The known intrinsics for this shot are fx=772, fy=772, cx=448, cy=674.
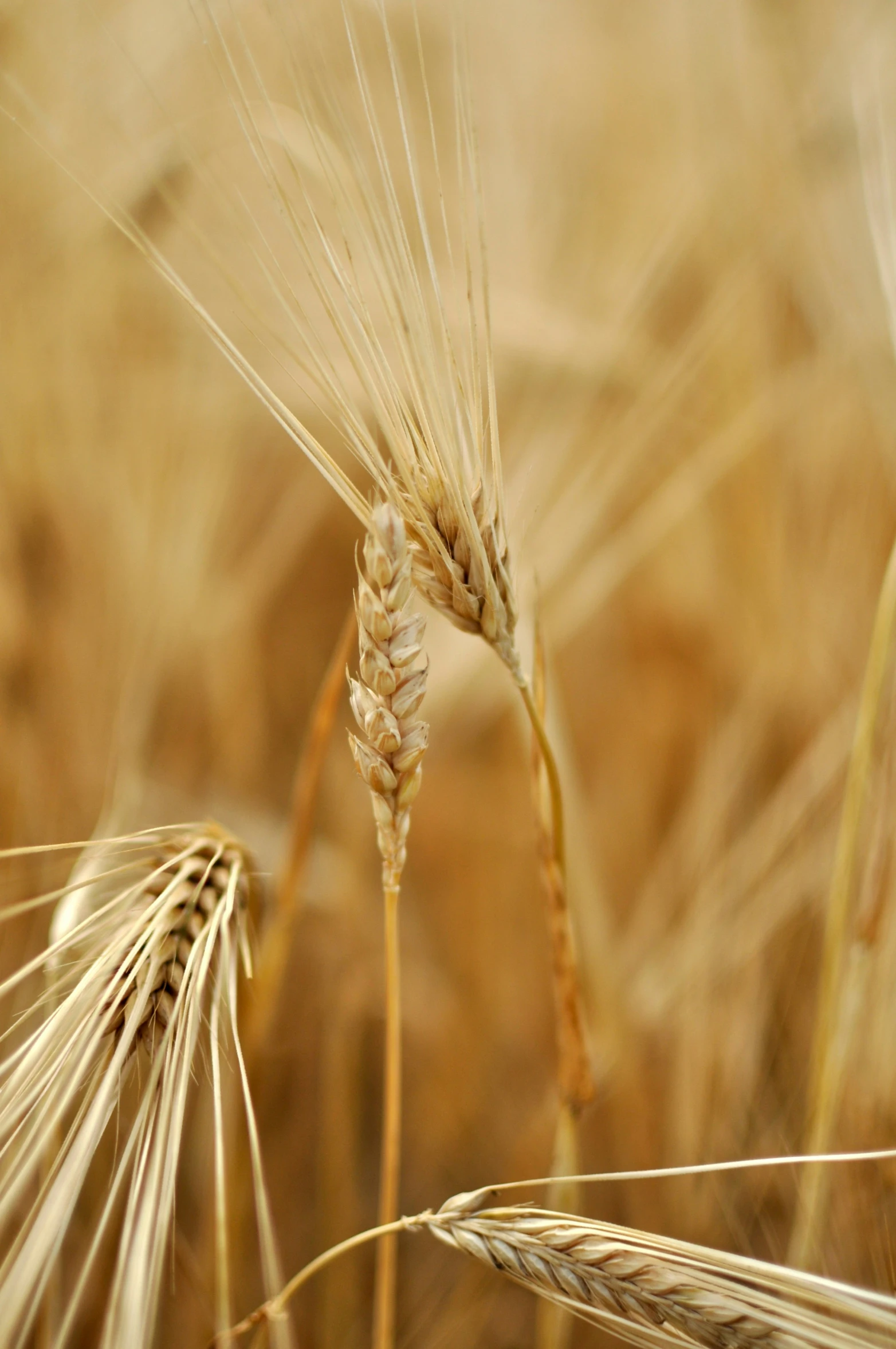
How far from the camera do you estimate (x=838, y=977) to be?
0.51 m

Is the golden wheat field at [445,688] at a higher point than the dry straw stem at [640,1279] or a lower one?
higher

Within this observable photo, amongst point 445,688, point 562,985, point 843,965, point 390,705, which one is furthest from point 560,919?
point 445,688

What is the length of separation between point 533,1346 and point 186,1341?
0.30 meters

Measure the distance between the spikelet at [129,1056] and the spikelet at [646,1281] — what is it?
0.10 metres

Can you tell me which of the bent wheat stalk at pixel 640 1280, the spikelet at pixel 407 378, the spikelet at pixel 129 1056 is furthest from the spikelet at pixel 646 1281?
the spikelet at pixel 407 378

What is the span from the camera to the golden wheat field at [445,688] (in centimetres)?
39

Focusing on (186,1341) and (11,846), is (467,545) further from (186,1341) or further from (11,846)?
(186,1341)

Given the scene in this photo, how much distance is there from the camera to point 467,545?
1.30 feet

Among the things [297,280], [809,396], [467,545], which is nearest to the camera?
[467,545]

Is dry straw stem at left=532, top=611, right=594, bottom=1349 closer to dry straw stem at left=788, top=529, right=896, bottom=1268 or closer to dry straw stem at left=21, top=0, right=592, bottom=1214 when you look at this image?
dry straw stem at left=21, top=0, right=592, bottom=1214

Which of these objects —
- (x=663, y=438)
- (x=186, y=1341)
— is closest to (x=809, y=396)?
(x=663, y=438)

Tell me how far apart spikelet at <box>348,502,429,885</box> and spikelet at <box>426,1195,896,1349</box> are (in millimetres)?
163

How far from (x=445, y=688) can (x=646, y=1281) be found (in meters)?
0.51

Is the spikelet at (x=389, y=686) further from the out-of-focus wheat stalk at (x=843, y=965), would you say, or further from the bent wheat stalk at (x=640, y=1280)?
the out-of-focus wheat stalk at (x=843, y=965)
